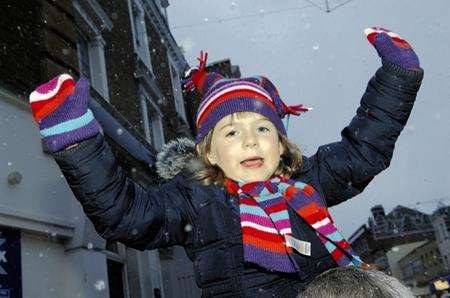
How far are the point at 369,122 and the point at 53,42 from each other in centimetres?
550

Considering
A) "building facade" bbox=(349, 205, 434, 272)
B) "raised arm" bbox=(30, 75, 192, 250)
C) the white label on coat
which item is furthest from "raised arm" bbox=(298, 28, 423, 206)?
"building facade" bbox=(349, 205, 434, 272)

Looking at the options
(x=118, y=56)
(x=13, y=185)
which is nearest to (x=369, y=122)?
(x=13, y=185)

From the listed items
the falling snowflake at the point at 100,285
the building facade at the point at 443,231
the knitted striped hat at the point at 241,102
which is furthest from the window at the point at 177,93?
the building facade at the point at 443,231

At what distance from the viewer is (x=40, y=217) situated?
585 centimetres

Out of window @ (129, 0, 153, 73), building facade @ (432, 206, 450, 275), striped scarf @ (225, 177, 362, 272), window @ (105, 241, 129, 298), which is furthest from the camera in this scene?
building facade @ (432, 206, 450, 275)

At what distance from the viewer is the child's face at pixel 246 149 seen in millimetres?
2449

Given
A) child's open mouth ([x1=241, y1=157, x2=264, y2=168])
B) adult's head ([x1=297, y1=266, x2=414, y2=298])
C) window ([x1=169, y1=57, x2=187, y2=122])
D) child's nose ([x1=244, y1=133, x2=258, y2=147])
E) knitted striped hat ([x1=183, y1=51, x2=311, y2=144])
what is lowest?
adult's head ([x1=297, y1=266, x2=414, y2=298])

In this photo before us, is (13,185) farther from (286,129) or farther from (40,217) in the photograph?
(286,129)

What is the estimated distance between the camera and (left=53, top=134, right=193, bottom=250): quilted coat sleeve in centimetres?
205

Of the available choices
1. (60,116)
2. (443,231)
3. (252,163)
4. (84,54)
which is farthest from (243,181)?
(443,231)

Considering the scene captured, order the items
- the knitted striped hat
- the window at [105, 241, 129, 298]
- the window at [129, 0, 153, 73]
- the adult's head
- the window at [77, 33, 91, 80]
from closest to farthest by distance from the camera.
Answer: the adult's head → the knitted striped hat → the window at [105, 241, 129, 298] → the window at [77, 33, 91, 80] → the window at [129, 0, 153, 73]

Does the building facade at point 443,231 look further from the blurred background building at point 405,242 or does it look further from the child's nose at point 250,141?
the child's nose at point 250,141

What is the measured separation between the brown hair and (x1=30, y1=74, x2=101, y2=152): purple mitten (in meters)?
0.73

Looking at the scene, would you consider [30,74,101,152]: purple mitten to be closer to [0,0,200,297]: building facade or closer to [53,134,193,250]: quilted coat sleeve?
[53,134,193,250]: quilted coat sleeve
